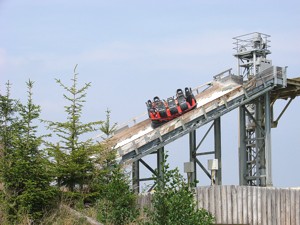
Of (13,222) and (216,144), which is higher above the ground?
(216,144)

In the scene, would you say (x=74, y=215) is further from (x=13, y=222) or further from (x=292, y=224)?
(x=292, y=224)

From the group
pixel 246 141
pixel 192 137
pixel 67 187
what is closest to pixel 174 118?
A: pixel 192 137

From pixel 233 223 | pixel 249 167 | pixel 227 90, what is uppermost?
pixel 227 90

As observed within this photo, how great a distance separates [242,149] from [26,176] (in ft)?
65.4

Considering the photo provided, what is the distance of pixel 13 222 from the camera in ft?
61.4

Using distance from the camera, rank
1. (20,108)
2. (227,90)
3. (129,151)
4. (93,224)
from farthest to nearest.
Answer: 1. (227,90)
2. (129,151)
3. (20,108)
4. (93,224)

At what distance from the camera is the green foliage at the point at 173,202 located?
594 inches

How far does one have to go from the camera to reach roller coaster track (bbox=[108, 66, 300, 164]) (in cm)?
2848

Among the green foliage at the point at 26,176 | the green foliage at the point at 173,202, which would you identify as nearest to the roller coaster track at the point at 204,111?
the green foliage at the point at 26,176

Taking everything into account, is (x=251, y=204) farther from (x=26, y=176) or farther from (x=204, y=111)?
(x=204, y=111)

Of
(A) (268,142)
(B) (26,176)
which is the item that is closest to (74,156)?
(B) (26,176)

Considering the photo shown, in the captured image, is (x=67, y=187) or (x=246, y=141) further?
→ (x=246, y=141)

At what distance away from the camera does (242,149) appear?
36969 millimetres

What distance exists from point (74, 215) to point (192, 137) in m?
16.8
